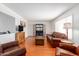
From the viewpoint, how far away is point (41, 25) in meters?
15.4

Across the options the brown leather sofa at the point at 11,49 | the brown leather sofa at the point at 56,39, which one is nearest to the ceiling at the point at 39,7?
the brown leather sofa at the point at 56,39

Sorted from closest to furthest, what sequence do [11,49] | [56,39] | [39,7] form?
[11,49]
[39,7]
[56,39]

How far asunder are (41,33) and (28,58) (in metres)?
13.8

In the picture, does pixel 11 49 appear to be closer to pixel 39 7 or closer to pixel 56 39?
pixel 39 7

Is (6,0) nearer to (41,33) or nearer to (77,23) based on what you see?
(77,23)

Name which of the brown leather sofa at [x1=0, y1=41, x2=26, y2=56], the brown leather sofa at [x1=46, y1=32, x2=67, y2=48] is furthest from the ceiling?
the brown leather sofa at [x1=0, y1=41, x2=26, y2=56]

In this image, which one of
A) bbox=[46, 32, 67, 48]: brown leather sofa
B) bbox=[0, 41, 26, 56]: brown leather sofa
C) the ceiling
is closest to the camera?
bbox=[0, 41, 26, 56]: brown leather sofa

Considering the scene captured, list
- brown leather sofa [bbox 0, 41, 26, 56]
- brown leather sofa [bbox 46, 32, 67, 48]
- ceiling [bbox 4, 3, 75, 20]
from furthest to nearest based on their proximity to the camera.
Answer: brown leather sofa [bbox 46, 32, 67, 48], ceiling [bbox 4, 3, 75, 20], brown leather sofa [bbox 0, 41, 26, 56]

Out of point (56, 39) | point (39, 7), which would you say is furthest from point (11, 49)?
point (56, 39)

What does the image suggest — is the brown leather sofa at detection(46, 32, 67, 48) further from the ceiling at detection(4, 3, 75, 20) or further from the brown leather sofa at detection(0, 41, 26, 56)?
the brown leather sofa at detection(0, 41, 26, 56)

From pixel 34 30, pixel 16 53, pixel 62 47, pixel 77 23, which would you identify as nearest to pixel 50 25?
pixel 34 30

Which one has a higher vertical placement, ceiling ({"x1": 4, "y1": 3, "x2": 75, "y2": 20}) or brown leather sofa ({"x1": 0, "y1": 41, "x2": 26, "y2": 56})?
ceiling ({"x1": 4, "y1": 3, "x2": 75, "y2": 20})

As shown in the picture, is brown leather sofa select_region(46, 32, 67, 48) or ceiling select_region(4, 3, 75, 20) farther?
brown leather sofa select_region(46, 32, 67, 48)

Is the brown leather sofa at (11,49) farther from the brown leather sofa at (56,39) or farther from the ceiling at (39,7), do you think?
the brown leather sofa at (56,39)
